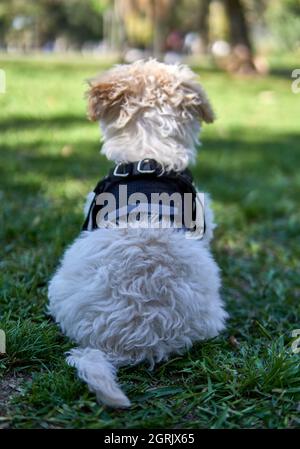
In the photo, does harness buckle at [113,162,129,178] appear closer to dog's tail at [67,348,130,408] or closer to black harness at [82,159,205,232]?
black harness at [82,159,205,232]

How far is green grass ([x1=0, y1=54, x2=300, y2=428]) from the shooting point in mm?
2645

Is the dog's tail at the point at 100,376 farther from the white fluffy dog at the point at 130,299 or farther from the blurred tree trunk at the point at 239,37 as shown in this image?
the blurred tree trunk at the point at 239,37

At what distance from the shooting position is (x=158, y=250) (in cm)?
301

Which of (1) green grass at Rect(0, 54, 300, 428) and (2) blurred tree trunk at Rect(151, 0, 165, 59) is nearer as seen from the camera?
(1) green grass at Rect(0, 54, 300, 428)

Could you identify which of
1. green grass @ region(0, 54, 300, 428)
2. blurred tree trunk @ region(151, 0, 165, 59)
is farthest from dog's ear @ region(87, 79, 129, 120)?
blurred tree trunk @ region(151, 0, 165, 59)

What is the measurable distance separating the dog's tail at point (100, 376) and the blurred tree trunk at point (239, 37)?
1707 cm

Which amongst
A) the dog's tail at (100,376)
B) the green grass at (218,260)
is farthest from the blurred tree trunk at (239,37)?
the dog's tail at (100,376)

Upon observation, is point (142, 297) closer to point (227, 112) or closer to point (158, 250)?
point (158, 250)

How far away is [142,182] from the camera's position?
3.38 metres

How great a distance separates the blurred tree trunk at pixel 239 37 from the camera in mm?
18547

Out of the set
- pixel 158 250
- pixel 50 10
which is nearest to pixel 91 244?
pixel 158 250

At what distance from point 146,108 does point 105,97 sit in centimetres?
25

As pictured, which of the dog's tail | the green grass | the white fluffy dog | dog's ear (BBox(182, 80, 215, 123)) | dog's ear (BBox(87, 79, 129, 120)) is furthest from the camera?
dog's ear (BBox(182, 80, 215, 123))

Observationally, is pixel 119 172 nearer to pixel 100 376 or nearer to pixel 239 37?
pixel 100 376
